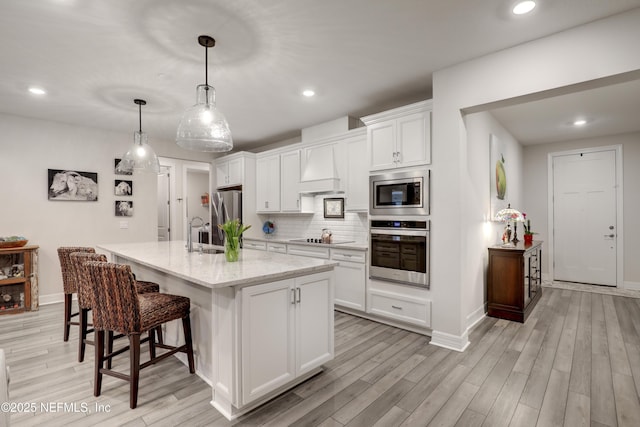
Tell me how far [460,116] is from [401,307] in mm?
2053

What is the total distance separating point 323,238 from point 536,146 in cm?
473

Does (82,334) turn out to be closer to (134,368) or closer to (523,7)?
(134,368)

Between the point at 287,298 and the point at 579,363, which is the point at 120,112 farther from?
the point at 579,363

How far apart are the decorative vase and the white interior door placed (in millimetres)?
4988

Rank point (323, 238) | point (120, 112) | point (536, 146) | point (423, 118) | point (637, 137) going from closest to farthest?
point (423, 118) → point (120, 112) → point (323, 238) → point (637, 137) → point (536, 146)

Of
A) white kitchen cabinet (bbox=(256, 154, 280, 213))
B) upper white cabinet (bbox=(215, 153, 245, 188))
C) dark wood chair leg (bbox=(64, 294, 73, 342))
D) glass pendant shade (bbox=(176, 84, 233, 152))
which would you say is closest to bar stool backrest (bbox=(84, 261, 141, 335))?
glass pendant shade (bbox=(176, 84, 233, 152))

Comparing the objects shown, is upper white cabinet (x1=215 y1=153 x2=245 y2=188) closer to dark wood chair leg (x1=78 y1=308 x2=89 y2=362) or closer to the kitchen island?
the kitchen island

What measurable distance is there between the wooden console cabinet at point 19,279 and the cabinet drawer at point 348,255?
13.4 ft

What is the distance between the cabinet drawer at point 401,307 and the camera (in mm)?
3191

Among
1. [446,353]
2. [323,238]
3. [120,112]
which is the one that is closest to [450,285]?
[446,353]

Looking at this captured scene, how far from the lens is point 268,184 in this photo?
18.2 feet

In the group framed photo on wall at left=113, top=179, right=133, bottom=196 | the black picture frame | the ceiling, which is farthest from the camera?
framed photo on wall at left=113, top=179, right=133, bottom=196

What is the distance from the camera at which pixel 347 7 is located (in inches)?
83.6

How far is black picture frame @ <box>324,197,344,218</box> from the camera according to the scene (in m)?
4.75
